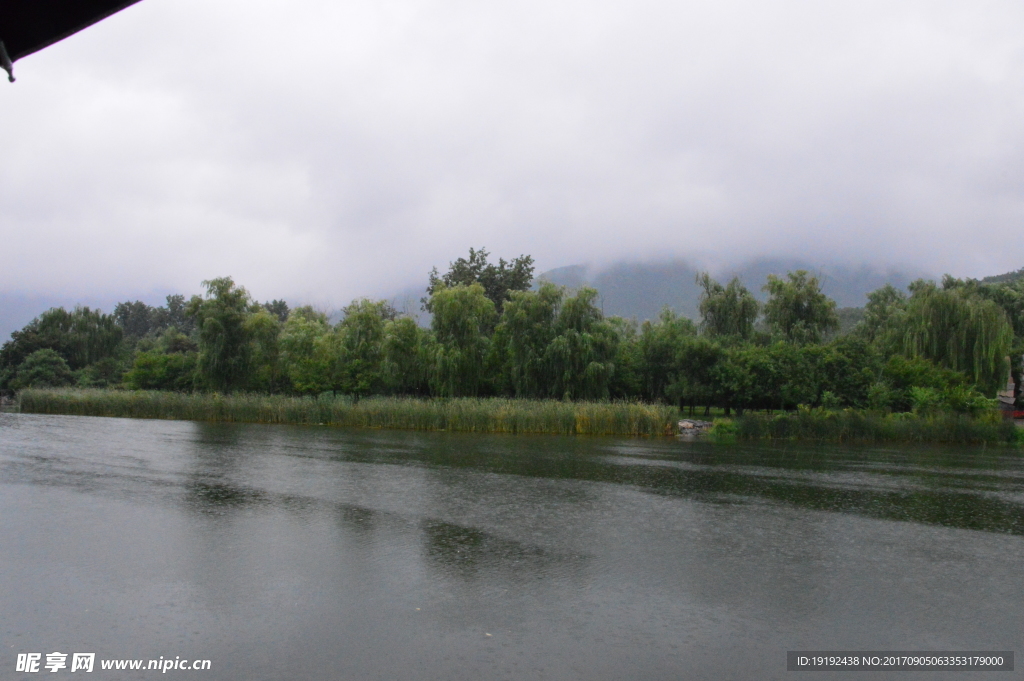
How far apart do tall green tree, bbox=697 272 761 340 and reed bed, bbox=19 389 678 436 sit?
17695 millimetres

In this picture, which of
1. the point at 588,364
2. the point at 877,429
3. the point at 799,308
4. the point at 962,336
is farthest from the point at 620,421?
the point at 799,308

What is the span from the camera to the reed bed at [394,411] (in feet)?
119

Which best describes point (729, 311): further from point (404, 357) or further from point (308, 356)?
point (308, 356)

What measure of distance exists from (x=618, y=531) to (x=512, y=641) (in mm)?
5445

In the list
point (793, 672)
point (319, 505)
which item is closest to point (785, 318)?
point (319, 505)

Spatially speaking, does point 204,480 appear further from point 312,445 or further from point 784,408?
point 784,408

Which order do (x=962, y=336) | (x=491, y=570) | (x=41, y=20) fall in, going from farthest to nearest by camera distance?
(x=962, y=336) → (x=491, y=570) → (x=41, y=20)

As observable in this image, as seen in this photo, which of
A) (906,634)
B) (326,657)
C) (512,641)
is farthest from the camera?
(906,634)

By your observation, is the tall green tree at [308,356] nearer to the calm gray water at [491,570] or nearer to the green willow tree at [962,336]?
the calm gray water at [491,570]

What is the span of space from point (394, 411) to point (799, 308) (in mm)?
31444

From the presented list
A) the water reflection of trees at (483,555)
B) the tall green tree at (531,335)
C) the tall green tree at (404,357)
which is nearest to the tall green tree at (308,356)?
the tall green tree at (404,357)

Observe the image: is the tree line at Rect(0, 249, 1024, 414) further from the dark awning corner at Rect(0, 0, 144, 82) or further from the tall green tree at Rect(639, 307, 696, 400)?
the dark awning corner at Rect(0, 0, 144, 82)

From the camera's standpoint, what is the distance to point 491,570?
30.1 feet

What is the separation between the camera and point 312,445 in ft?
87.3
